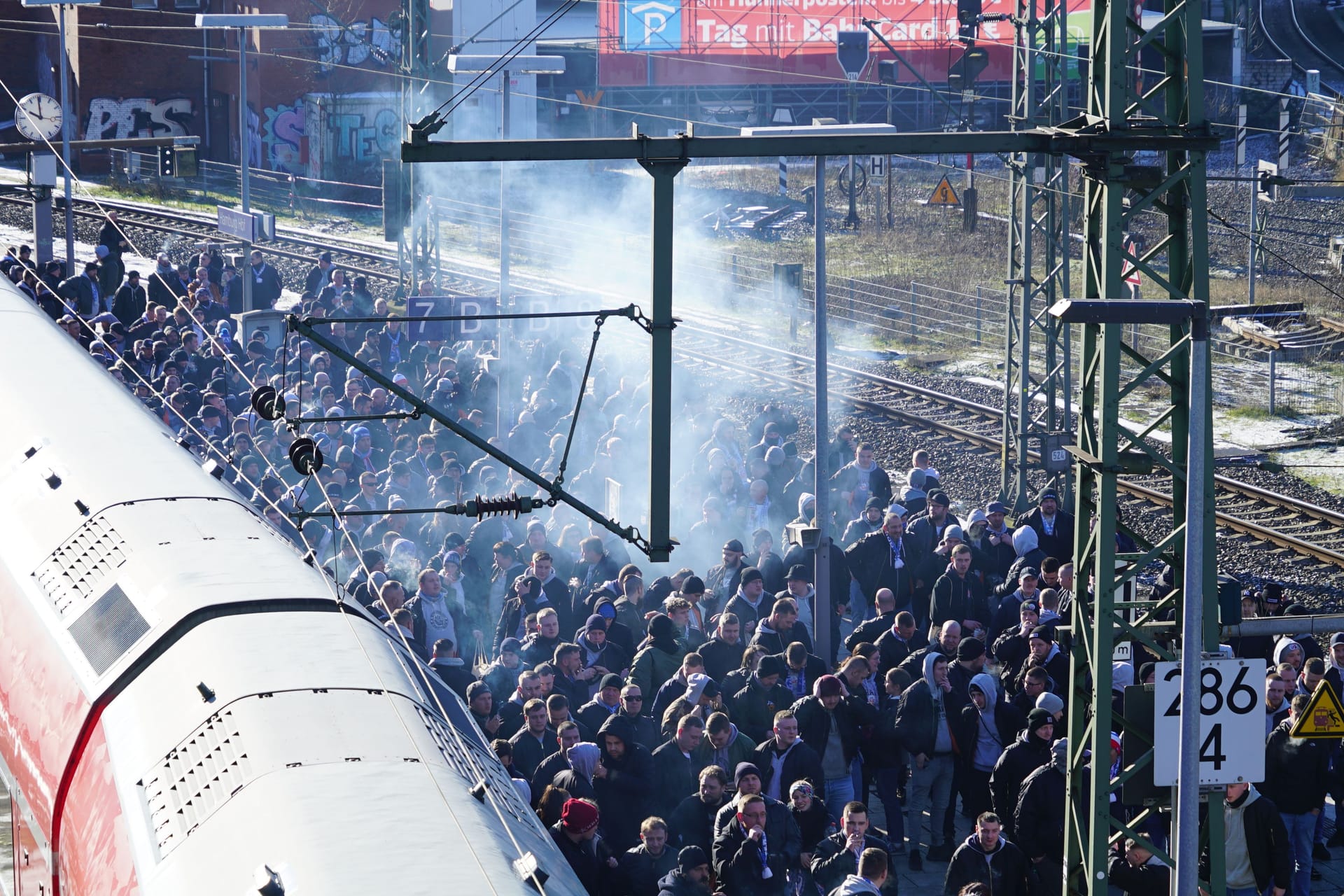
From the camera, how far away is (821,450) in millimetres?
13102

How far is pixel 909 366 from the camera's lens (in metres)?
27.3

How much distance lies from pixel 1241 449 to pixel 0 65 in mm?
34615

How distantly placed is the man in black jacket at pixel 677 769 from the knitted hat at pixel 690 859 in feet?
4.72

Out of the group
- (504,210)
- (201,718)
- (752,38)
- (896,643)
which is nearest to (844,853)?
(896,643)

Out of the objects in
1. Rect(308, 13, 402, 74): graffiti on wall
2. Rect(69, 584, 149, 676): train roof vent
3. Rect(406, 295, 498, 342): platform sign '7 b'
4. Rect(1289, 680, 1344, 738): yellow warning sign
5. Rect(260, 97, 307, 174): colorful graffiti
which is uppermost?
Rect(308, 13, 402, 74): graffiti on wall

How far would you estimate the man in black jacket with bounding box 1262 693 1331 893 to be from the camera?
34.0 ft

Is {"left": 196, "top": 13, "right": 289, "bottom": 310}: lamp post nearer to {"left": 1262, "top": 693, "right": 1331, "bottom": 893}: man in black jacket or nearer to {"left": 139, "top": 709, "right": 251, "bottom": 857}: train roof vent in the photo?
{"left": 1262, "top": 693, "right": 1331, "bottom": 893}: man in black jacket

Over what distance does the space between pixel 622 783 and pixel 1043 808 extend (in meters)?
2.43

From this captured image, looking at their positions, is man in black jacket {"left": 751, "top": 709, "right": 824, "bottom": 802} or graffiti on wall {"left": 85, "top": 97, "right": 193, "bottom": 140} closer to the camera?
man in black jacket {"left": 751, "top": 709, "right": 824, "bottom": 802}

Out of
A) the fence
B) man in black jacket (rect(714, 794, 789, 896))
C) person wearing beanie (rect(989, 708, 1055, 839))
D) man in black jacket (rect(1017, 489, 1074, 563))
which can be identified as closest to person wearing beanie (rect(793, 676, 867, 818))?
person wearing beanie (rect(989, 708, 1055, 839))

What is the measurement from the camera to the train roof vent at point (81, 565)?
7617mm

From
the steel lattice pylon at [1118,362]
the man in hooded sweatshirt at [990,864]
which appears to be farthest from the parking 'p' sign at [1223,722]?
the man in hooded sweatshirt at [990,864]

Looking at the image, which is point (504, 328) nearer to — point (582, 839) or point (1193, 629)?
point (582, 839)

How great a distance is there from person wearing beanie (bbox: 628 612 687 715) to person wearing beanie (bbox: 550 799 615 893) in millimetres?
2559
